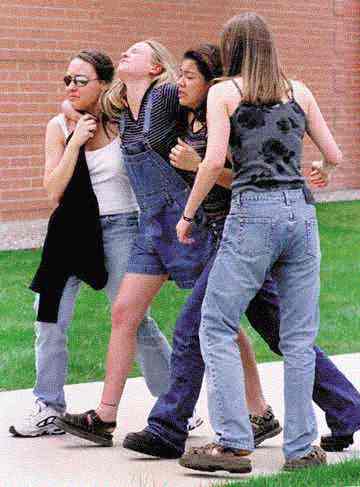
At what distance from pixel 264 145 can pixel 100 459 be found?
149cm

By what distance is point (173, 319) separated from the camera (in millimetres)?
9711

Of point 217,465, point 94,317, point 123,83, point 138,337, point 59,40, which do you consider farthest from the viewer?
point 59,40

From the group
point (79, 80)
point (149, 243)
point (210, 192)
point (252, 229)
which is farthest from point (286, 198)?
point (79, 80)

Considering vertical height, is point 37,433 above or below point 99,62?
below

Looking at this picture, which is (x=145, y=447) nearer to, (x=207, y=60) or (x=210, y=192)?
(x=210, y=192)

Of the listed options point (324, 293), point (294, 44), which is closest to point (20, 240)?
point (324, 293)

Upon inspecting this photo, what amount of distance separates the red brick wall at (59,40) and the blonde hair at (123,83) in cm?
828

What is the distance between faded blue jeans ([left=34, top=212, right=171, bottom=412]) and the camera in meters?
5.77

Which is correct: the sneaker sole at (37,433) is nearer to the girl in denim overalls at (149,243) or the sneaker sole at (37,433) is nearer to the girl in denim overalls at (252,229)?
the girl in denim overalls at (149,243)

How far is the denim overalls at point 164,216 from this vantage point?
5.43 meters

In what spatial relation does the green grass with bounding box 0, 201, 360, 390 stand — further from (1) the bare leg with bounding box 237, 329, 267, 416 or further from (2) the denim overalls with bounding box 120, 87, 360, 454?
(2) the denim overalls with bounding box 120, 87, 360, 454

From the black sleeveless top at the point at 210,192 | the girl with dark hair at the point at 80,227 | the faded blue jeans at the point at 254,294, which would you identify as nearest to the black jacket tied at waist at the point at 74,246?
the girl with dark hair at the point at 80,227

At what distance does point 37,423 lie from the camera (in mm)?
5828

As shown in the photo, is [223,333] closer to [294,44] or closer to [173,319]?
[173,319]
